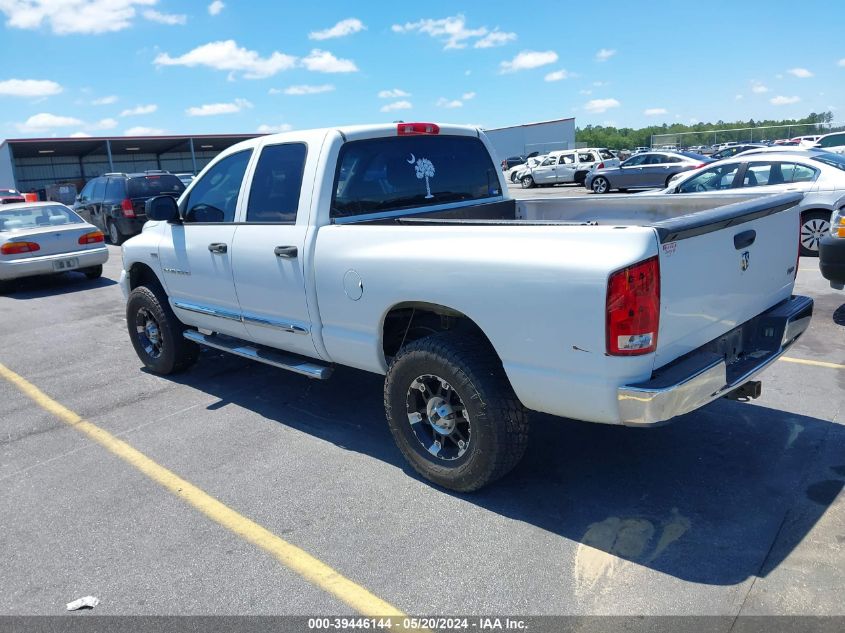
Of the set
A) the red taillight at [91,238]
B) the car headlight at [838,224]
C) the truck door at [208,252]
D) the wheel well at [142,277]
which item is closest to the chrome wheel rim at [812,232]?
the car headlight at [838,224]

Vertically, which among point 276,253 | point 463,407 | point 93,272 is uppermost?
point 276,253

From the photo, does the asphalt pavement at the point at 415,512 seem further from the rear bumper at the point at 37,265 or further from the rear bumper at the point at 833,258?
the rear bumper at the point at 37,265

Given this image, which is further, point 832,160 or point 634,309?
point 832,160

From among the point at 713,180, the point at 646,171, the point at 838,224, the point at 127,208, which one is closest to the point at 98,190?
the point at 127,208

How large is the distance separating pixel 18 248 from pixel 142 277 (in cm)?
584

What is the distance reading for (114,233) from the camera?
52.8ft

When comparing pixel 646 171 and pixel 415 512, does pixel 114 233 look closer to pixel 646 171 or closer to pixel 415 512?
pixel 415 512

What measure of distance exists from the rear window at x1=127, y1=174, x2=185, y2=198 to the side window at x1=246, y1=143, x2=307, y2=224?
11903mm

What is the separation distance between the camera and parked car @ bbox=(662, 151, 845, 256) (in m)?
9.48

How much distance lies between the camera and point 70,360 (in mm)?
6977

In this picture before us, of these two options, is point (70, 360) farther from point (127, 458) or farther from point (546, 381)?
point (546, 381)

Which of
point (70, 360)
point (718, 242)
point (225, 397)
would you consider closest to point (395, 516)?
point (718, 242)

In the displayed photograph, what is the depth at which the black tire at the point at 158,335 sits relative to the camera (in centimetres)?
584

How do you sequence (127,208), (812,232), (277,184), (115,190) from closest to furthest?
(277,184), (812,232), (127,208), (115,190)
